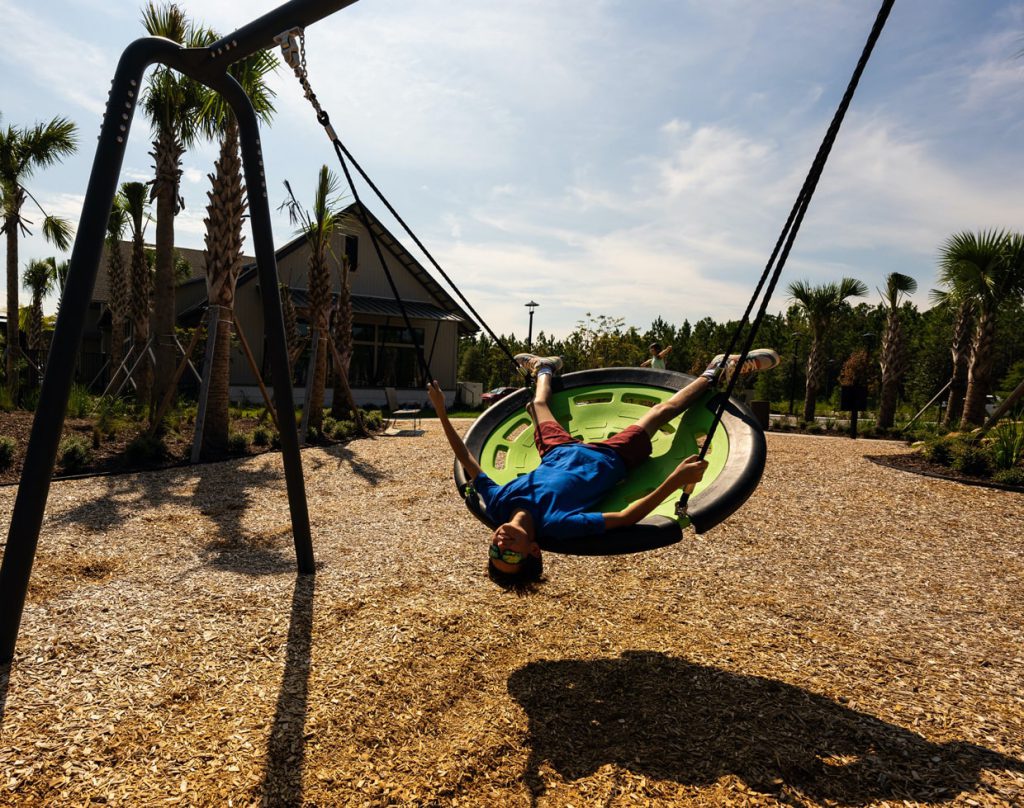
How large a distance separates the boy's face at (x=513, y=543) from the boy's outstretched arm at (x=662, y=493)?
14.7 inches

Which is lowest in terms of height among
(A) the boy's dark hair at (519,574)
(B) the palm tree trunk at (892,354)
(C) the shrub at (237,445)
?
(C) the shrub at (237,445)

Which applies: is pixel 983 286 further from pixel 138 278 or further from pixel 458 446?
pixel 138 278

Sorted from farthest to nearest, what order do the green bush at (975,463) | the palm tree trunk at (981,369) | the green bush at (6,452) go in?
the palm tree trunk at (981,369) < the green bush at (975,463) < the green bush at (6,452)

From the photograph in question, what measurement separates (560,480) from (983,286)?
13.0 m

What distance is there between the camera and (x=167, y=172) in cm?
1105

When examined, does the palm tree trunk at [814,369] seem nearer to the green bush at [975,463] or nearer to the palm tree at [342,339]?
the green bush at [975,463]

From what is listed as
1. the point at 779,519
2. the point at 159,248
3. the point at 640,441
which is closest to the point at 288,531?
the point at 640,441

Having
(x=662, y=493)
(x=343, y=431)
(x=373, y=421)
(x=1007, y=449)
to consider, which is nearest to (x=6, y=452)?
(x=343, y=431)

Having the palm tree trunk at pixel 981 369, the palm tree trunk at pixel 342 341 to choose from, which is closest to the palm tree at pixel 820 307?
the palm tree trunk at pixel 981 369

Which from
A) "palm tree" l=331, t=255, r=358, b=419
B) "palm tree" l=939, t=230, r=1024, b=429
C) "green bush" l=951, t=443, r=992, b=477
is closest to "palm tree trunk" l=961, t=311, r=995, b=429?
"palm tree" l=939, t=230, r=1024, b=429

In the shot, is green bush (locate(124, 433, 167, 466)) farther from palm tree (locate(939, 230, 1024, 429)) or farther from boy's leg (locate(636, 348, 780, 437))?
palm tree (locate(939, 230, 1024, 429))

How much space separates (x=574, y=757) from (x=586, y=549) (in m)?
0.87

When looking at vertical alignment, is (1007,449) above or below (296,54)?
below

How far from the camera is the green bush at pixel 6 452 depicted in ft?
25.2
